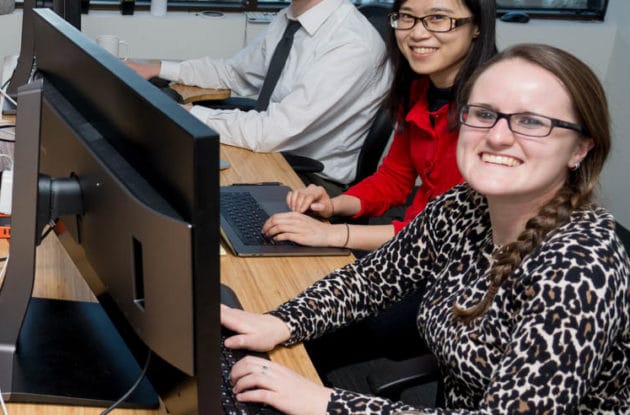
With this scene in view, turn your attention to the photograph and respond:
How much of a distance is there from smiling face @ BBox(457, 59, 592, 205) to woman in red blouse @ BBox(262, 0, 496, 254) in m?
0.48

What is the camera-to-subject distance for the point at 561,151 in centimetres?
113

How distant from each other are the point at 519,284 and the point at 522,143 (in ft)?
0.69

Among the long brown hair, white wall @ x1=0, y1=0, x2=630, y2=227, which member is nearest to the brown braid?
Result: the long brown hair

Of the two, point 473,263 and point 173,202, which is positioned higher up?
point 173,202

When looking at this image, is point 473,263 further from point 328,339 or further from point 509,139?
point 328,339

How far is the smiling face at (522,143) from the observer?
112 centimetres

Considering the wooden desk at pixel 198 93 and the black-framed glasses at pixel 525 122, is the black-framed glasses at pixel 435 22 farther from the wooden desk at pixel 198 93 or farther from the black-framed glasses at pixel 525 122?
Result: the wooden desk at pixel 198 93

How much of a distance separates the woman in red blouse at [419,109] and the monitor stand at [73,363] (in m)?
0.50

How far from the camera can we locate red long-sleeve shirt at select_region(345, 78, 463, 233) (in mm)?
1741

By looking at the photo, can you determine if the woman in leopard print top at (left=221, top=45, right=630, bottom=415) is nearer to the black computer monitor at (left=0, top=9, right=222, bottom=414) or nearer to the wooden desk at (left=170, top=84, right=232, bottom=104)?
the black computer monitor at (left=0, top=9, right=222, bottom=414)

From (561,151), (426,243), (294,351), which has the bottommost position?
(294,351)

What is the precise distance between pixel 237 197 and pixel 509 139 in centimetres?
75

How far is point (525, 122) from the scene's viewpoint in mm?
1125

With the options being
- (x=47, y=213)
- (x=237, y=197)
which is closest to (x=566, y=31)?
(x=237, y=197)
